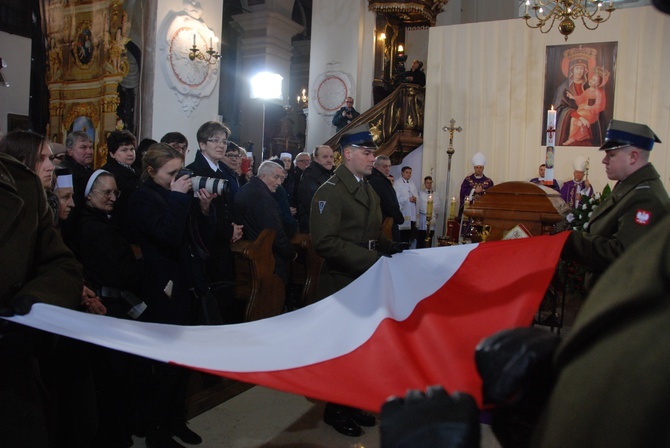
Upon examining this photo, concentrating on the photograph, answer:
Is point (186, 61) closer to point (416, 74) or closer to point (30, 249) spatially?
point (416, 74)

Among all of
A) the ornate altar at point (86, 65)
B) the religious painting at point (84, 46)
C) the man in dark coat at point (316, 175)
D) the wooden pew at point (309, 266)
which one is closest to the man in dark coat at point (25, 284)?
the wooden pew at point (309, 266)

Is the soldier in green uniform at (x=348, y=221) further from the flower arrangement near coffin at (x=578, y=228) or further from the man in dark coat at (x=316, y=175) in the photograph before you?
the man in dark coat at (x=316, y=175)

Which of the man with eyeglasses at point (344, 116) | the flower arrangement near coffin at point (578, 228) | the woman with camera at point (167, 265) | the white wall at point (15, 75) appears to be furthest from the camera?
the man with eyeglasses at point (344, 116)

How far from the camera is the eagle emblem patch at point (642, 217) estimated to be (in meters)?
2.84

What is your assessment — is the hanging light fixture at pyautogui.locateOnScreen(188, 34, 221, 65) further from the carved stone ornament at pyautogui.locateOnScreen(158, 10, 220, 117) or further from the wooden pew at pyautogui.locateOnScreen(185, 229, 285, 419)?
the wooden pew at pyautogui.locateOnScreen(185, 229, 285, 419)

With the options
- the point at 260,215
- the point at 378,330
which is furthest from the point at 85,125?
the point at 378,330

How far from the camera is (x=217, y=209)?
3910mm

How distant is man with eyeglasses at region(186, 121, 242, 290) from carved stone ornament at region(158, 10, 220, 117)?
395 cm

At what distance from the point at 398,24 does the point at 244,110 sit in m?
4.75

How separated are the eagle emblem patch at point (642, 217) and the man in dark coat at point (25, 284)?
8.65 feet

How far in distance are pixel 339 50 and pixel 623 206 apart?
34.9 feet

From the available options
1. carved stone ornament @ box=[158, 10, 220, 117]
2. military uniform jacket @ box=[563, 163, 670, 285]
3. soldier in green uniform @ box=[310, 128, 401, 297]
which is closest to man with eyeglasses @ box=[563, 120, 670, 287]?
military uniform jacket @ box=[563, 163, 670, 285]

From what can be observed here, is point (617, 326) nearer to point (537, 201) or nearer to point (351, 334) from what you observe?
point (351, 334)

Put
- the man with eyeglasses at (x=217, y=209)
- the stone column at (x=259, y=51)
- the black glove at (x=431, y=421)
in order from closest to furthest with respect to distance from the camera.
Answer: the black glove at (x=431, y=421) → the man with eyeglasses at (x=217, y=209) → the stone column at (x=259, y=51)
